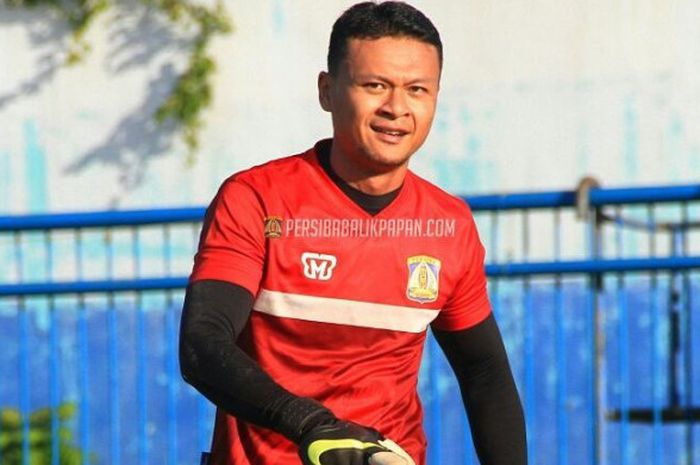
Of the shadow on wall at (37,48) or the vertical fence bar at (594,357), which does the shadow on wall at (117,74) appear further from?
the vertical fence bar at (594,357)

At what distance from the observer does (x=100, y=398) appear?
33.8 feet

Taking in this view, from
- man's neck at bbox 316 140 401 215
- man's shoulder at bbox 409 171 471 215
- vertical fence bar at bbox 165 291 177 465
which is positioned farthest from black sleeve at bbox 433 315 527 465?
vertical fence bar at bbox 165 291 177 465

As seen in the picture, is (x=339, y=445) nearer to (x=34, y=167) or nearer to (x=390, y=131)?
(x=390, y=131)

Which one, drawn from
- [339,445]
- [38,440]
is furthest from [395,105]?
[38,440]

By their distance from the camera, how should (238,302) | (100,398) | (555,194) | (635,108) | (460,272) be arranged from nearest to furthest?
(238,302), (460,272), (555,194), (100,398), (635,108)

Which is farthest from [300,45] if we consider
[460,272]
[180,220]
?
[460,272]

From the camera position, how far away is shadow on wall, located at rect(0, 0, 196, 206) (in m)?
12.0

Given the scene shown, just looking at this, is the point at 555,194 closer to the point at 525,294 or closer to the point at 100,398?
the point at 525,294

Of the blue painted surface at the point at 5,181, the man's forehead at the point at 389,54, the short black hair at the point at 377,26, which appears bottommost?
the man's forehead at the point at 389,54

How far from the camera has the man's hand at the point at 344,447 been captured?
3.46 meters

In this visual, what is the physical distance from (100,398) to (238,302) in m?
6.47

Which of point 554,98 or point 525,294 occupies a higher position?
point 554,98

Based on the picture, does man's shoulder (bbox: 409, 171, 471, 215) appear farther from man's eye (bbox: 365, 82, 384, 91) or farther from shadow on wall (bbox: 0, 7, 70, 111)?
shadow on wall (bbox: 0, 7, 70, 111)

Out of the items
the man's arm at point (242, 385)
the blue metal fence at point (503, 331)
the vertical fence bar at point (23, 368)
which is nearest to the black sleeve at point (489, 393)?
the man's arm at point (242, 385)
